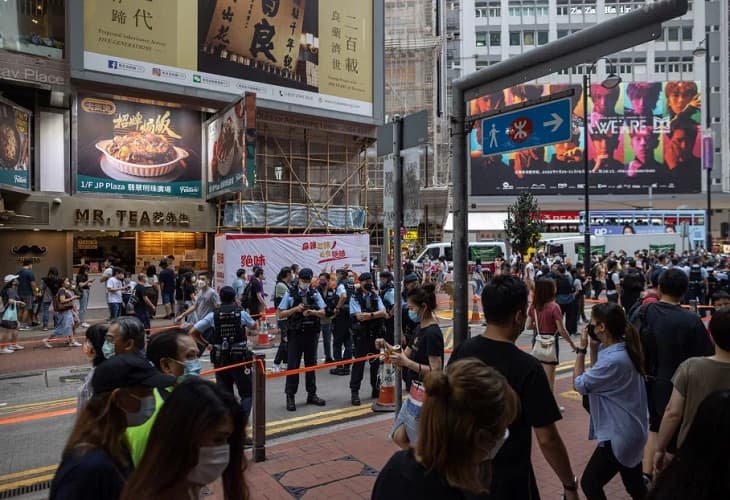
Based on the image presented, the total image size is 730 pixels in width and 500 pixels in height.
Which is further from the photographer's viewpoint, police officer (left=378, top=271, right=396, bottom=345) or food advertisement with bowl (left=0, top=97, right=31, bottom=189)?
food advertisement with bowl (left=0, top=97, right=31, bottom=189)

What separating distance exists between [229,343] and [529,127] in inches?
158

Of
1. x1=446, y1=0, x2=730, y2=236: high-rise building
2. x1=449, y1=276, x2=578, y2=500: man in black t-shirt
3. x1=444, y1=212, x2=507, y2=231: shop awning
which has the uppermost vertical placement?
x1=446, y1=0, x2=730, y2=236: high-rise building

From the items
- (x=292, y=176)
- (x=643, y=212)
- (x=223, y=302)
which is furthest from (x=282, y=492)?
(x=643, y=212)

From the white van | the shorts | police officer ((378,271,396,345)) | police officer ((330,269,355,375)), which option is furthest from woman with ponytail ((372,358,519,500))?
the white van

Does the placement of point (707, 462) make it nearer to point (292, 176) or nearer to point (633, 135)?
point (292, 176)

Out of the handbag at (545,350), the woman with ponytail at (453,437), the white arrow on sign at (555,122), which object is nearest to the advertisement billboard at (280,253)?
the handbag at (545,350)

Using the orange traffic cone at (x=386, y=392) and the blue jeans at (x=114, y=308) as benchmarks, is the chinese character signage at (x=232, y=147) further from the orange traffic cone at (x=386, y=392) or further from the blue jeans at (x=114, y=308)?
the orange traffic cone at (x=386, y=392)

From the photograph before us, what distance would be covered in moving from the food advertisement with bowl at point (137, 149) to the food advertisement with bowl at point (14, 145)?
66.4 inches

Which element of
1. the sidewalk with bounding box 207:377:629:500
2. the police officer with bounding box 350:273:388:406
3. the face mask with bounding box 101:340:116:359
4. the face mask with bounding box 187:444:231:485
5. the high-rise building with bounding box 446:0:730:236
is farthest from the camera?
the high-rise building with bounding box 446:0:730:236

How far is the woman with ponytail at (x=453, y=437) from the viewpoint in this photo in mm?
1826

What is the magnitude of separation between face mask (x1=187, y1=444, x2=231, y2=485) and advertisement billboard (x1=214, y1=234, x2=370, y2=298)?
14321 millimetres

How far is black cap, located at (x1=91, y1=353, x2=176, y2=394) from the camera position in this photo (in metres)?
2.40

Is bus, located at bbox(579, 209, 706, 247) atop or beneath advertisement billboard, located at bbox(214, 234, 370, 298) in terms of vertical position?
atop

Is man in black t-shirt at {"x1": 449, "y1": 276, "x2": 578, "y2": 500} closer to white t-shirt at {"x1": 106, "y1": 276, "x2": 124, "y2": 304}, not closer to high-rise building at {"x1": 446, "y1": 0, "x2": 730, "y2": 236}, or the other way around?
white t-shirt at {"x1": 106, "y1": 276, "x2": 124, "y2": 304}
